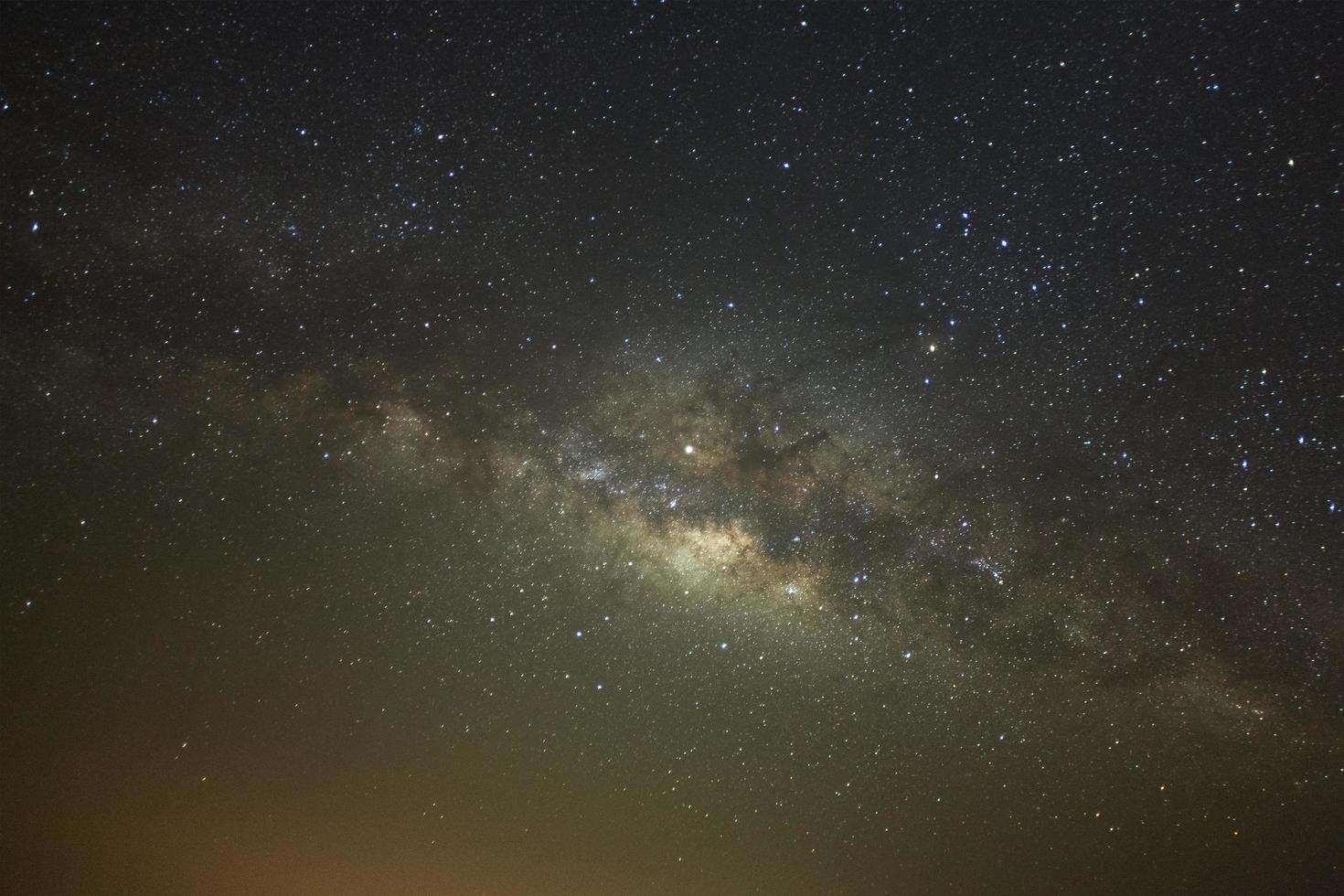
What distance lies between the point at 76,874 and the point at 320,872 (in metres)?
3.92

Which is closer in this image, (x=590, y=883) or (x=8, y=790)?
(x=8, y=790)

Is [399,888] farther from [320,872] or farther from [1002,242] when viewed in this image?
[1002,242]

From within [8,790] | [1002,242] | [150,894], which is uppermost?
[1002,242]

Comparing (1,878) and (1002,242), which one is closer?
(1002,242)

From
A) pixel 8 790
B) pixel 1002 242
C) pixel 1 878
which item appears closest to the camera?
pixel 1002 242

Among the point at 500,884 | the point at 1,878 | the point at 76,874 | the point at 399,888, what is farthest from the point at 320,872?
the point at 1,878

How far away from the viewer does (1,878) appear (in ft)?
35.6

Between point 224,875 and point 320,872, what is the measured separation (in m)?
1.53

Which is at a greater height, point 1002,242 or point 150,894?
point 1002,242

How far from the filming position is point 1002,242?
5066mm

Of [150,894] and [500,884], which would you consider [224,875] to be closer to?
[150,894]

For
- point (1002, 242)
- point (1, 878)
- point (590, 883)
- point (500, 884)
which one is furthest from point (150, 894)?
point (1002, 242)

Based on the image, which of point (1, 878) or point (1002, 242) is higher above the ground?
point (1002, 242)

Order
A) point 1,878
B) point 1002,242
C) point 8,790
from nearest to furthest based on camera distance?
point 1002,242 < point 8,790 < point 1,878
